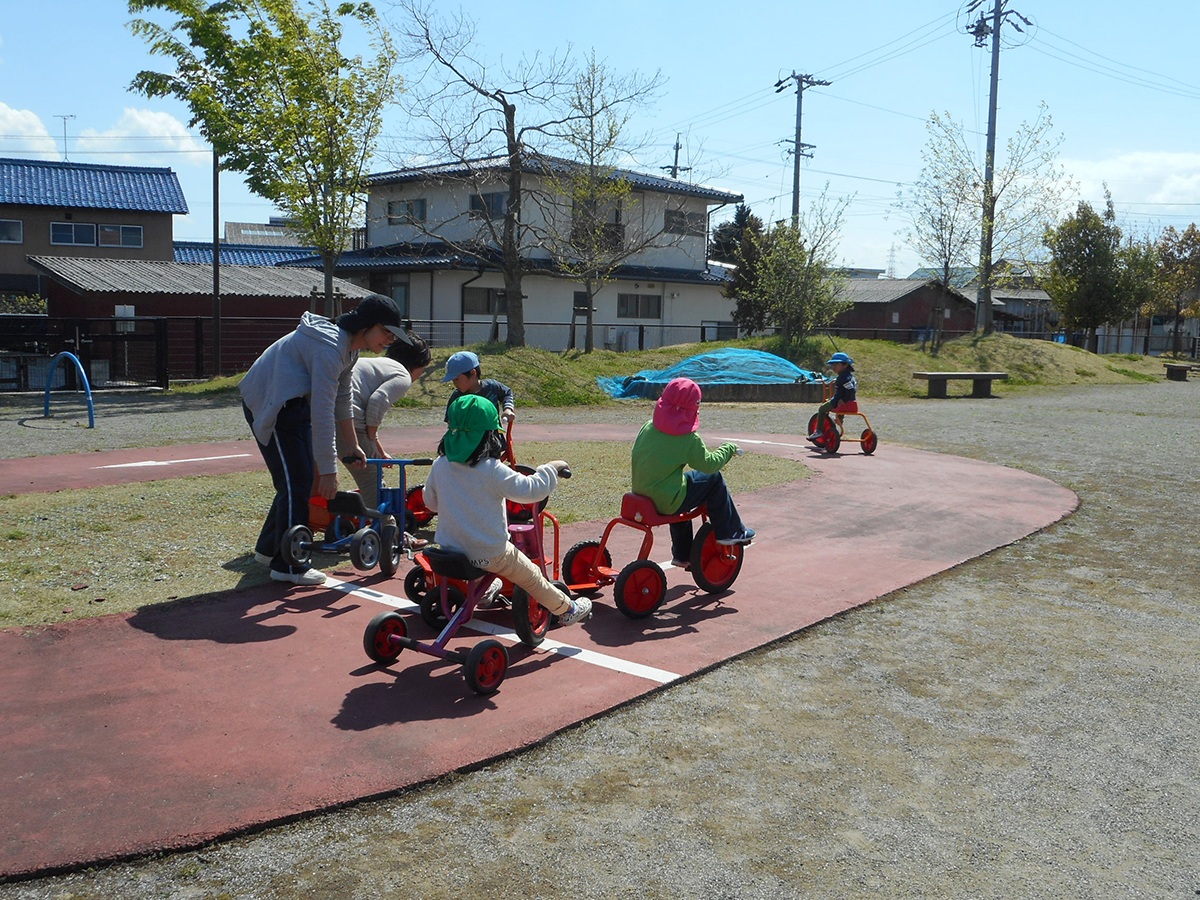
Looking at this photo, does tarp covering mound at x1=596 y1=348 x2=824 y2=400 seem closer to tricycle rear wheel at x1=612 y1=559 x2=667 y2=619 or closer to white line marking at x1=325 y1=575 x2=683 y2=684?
white line marking at x1=325 y1=575 x2=683 y2=684

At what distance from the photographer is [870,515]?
886 centimetres

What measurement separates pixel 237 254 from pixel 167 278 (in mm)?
19617

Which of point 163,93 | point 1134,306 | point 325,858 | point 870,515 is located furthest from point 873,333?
point 325,858

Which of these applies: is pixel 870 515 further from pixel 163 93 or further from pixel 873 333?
pixel 873 333

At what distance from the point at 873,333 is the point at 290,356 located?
38.3 metres

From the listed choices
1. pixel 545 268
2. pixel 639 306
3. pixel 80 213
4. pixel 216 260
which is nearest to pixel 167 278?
pixel 216 260

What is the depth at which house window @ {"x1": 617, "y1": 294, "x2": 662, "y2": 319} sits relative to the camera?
1497 inches

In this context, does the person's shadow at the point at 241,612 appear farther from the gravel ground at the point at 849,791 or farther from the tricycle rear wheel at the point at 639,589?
the gravel ground at the point at 849,791

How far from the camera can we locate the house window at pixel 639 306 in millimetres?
38031

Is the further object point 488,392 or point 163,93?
point 163,93

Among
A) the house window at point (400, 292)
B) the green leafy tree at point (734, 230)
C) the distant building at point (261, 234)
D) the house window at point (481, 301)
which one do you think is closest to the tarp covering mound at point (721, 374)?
the house window at point (481, 301)

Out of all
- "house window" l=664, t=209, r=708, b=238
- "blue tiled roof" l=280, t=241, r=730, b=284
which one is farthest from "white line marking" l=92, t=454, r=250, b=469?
"house window" l=664, t=209, r=708, b=238

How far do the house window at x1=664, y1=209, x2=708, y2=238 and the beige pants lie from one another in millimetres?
32906

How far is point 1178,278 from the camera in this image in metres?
57.4
